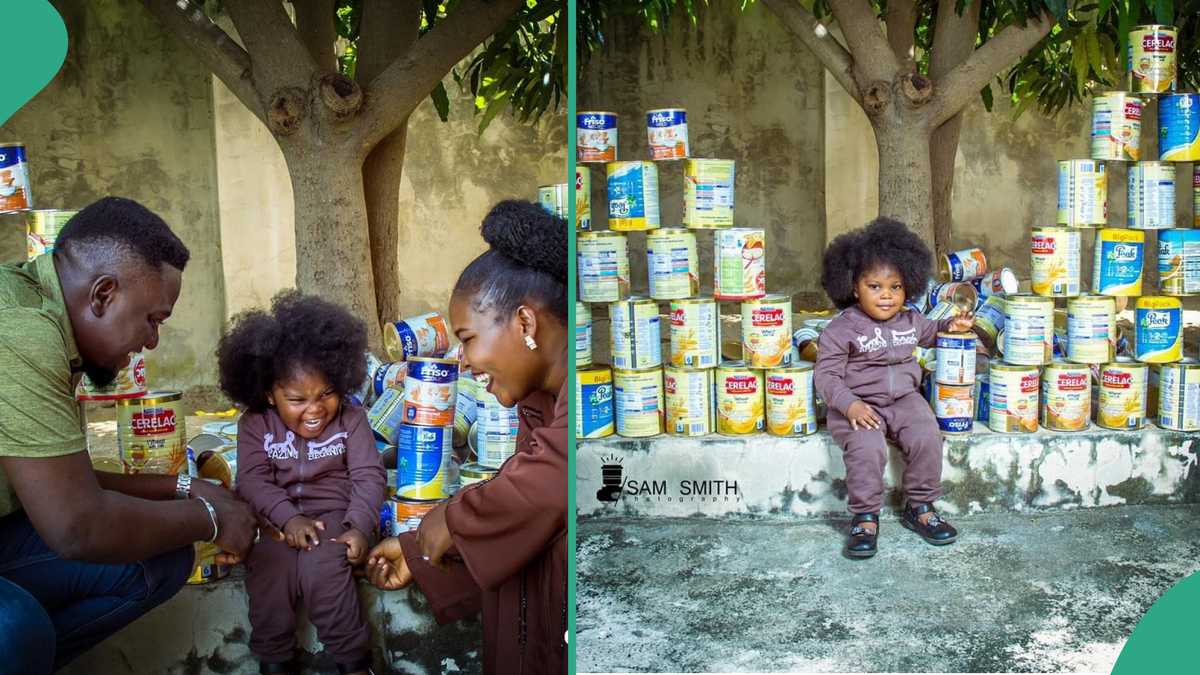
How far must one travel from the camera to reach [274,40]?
2.47 m

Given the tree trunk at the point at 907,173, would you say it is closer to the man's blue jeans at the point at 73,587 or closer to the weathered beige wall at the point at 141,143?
the weathered beige wall at the point at 141,143

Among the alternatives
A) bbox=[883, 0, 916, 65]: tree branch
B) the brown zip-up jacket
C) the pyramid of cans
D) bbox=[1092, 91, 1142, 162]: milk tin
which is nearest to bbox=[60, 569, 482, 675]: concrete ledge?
the brown zip-up jacket

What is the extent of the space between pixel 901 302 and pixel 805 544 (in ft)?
2.57

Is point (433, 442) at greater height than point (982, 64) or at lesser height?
lesser

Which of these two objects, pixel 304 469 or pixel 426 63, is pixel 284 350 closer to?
pixel 304 469

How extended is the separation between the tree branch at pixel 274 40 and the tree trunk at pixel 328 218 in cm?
18

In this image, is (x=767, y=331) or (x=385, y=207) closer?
(x=385, y=207)

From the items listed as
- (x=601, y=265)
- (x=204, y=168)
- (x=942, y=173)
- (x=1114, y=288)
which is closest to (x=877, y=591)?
(x=601, y=265)

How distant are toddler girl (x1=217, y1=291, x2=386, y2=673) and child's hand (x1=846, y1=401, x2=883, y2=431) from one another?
1.49 metres

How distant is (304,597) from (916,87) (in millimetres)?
2874

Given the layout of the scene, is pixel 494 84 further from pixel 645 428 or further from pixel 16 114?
pixel 645 428

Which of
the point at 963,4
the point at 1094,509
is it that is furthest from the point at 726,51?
the point at 1094,509

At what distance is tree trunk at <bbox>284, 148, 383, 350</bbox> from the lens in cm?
244

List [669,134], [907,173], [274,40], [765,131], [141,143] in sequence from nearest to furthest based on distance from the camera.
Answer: [141,143]
[274,40]
[669,134]
[907,173]
[765,131]
